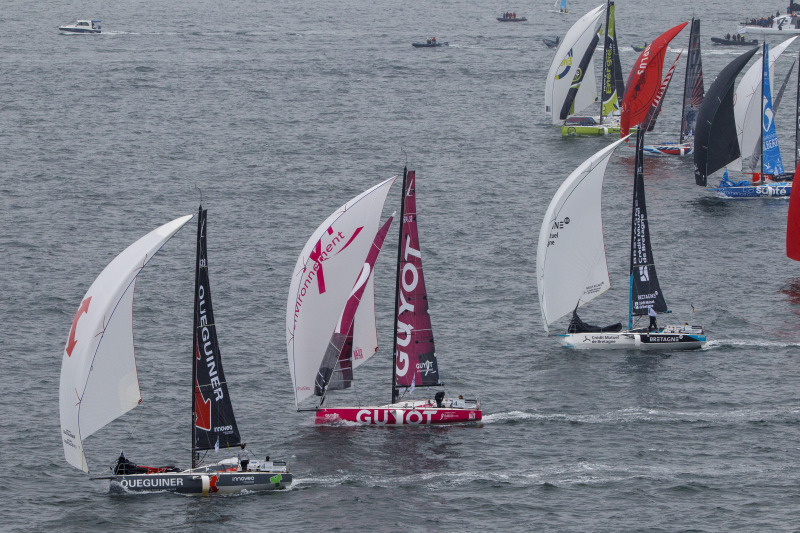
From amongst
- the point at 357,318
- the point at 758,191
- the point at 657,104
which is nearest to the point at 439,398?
the point at 357,318

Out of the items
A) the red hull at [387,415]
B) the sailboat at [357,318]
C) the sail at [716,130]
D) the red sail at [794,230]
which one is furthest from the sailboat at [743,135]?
the red hull at [387,415]

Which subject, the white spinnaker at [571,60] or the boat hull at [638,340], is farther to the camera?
the white spinnaker at [571,60]

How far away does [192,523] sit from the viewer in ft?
179

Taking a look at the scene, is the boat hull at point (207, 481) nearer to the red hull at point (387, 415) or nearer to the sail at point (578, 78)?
the red hull at point (387, 415)

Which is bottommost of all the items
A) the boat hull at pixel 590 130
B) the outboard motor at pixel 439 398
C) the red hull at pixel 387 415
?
the red hull at pixel 387 415

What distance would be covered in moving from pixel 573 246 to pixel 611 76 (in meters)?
62.8

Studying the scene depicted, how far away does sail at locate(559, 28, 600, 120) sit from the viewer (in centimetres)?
13600

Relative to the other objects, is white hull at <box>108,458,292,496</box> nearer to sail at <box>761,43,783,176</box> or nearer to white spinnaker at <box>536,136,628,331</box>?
white spinnaker at <box>536,136,628,331</box>

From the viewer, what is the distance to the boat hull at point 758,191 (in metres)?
110

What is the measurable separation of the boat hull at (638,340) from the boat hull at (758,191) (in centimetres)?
3707

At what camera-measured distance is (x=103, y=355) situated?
53312 millimetres

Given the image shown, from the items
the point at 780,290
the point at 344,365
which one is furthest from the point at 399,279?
the point at 780,290

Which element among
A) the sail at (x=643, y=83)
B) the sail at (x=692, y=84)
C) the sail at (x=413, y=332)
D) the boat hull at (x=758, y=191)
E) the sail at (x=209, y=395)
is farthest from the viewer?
the sail at (x=692, y=84)

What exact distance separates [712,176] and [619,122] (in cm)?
2124
